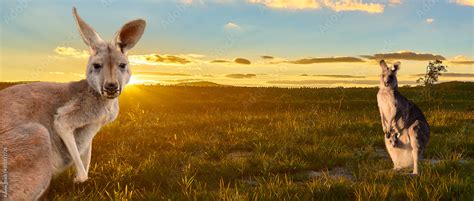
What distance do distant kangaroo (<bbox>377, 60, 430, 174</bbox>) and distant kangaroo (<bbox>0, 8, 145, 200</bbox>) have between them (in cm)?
431

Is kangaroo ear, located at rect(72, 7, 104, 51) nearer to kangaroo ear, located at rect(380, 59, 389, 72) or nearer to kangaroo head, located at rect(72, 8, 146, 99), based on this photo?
kangaroo head, located at rect(72, 8, 146, 99)

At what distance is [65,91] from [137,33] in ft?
4.00

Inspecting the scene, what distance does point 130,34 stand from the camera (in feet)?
21.3

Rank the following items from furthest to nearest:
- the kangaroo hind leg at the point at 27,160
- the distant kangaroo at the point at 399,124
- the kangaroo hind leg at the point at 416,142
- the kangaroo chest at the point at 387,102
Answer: the kangaroo chest at the point at 387,102, the distant kangaroo at the point at 399,124, the kangaroo hind leg at the point at 416,142, the kangaroo hind leg at the point at 27,160

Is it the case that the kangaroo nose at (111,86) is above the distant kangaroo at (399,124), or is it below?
above

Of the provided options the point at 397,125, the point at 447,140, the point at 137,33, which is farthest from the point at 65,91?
the point at 447,140

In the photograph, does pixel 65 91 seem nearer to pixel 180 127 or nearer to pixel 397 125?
pixel 397 125

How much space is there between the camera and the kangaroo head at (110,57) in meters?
6.02

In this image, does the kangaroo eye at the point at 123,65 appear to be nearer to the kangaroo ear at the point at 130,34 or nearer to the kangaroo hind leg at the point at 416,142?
the kangaroo ear at the point at 130,34

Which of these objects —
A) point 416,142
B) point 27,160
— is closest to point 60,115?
point 27,160

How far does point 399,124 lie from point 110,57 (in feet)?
15.8

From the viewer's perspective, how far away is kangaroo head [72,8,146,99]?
6023mm

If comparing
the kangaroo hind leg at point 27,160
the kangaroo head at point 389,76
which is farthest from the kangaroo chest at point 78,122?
the kangaroo head at point 389,76

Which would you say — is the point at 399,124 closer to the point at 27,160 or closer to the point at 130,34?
the point at 130,34
